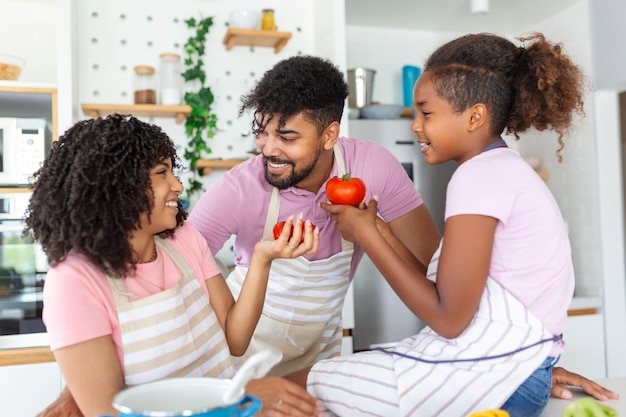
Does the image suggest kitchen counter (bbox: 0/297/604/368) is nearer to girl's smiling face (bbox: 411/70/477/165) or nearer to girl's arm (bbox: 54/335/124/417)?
girl's arm (bbox: 54/335/124/417)

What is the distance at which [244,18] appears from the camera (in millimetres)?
3043

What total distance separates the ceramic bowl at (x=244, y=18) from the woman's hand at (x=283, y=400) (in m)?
2.38

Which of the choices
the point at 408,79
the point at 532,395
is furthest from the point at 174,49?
the point at 532,395

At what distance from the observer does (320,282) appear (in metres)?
1.65

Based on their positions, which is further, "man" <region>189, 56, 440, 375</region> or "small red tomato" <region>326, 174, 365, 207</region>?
"man" <region>189, 56, 440, 375</region>

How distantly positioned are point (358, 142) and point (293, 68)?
11.9 inches

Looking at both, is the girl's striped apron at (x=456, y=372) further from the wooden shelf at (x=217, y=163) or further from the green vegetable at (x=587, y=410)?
the wooden shelf at (x=217, y=163)

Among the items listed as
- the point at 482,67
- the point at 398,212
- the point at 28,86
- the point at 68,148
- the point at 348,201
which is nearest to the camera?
the point at 68,148

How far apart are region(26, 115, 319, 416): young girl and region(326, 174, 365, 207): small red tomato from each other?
0.29 meters

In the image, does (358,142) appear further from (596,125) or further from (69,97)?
(596,125)

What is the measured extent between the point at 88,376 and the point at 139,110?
2.15 metres

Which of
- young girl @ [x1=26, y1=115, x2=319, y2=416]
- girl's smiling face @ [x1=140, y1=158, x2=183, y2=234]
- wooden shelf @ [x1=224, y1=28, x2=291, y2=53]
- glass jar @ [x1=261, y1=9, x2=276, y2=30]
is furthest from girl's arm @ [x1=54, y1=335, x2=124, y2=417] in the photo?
glass jar @ [x1=261, y1=9, x2=276, y2=30]

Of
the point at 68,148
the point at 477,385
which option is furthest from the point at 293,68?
the point at 477,385

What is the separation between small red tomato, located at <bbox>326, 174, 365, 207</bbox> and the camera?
1410 millimetres
